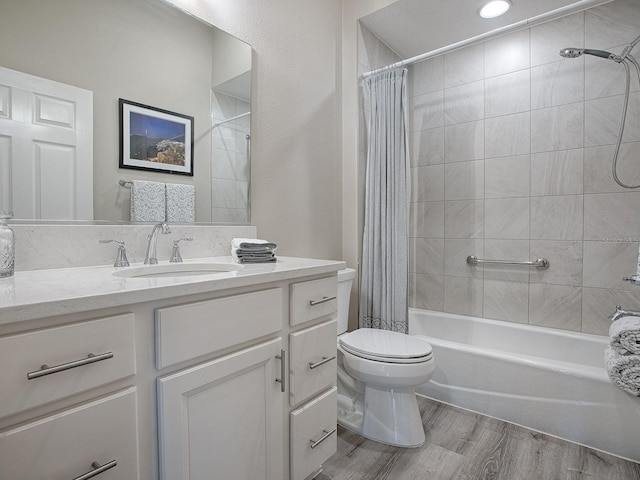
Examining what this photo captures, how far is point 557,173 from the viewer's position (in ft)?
7.52

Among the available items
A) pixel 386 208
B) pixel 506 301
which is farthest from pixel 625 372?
pixel 386 208

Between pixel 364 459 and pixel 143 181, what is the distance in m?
1.50

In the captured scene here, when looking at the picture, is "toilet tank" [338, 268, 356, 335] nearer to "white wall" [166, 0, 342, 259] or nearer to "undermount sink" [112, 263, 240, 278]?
"white wall" [166, 0, 342, 259]

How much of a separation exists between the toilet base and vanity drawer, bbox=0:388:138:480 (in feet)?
3.88


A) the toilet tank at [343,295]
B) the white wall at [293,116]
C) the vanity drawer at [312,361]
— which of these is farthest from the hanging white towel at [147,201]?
the toilet tank at [343,295]

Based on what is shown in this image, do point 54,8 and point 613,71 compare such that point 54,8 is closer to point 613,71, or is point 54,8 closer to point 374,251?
point 374,251

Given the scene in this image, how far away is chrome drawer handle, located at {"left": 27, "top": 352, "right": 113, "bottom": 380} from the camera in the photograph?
0.63 meters

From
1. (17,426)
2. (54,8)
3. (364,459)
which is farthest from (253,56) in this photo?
(364,459)

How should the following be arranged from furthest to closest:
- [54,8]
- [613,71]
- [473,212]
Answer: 1. [473,212]
2. [613,71]
3. [54,8]

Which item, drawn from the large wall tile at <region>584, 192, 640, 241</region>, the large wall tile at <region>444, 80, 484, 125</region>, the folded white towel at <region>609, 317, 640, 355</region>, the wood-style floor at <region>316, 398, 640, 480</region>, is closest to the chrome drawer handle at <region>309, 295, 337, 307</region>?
the wood-style floor at <region>316, 398, 640, 480</region>

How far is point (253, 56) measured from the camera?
69.6 inches

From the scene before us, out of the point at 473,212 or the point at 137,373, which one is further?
the point at 473,212

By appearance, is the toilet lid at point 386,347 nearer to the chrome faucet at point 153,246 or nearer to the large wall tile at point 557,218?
the chrome faucet at point 153,246

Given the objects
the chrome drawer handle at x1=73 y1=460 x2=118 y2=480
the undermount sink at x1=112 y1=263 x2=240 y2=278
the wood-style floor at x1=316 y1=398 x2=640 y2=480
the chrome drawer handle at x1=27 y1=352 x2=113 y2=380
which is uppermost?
the undermount sink at x1=112 y1=263 x2=240 y2=278
